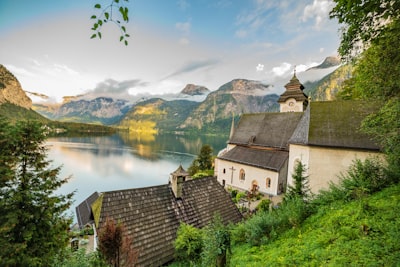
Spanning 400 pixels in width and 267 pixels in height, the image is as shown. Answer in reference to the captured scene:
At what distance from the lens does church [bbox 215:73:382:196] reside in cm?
1533

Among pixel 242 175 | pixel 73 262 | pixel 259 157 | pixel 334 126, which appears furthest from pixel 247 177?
pixel 73 262

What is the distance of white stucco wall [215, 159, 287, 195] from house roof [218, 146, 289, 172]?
58cm

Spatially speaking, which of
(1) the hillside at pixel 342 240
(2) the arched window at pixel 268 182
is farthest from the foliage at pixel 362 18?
(2) the arched window at pixel 268 182

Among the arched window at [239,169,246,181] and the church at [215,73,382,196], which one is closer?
the church at [215,73,382,196]

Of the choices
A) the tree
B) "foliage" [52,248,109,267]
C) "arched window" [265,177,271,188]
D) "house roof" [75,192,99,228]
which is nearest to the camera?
the tree

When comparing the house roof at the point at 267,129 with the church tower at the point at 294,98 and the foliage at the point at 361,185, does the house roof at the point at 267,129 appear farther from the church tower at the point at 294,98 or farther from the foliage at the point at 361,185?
the foliage at the point at 361,185

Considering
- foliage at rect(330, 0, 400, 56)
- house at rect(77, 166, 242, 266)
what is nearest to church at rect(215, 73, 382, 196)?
foliage at rect(330, 0, 400, 56)

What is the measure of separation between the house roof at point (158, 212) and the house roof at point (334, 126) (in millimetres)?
9698

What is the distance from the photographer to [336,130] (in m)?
15.9

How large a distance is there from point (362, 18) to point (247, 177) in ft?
66.6

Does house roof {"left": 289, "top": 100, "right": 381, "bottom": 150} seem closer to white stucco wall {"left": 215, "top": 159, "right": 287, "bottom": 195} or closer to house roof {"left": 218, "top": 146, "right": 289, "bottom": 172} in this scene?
house roof {"left": 218, "top": 146, "right": 289, "bottom": 172}

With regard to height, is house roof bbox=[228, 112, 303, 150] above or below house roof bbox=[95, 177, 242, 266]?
above

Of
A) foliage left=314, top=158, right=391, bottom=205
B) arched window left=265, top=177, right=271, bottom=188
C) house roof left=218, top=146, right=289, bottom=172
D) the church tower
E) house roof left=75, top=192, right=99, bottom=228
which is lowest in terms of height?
house roof left=75, top=192, right=99, bottom=228

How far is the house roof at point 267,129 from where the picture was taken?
24.8 metres
